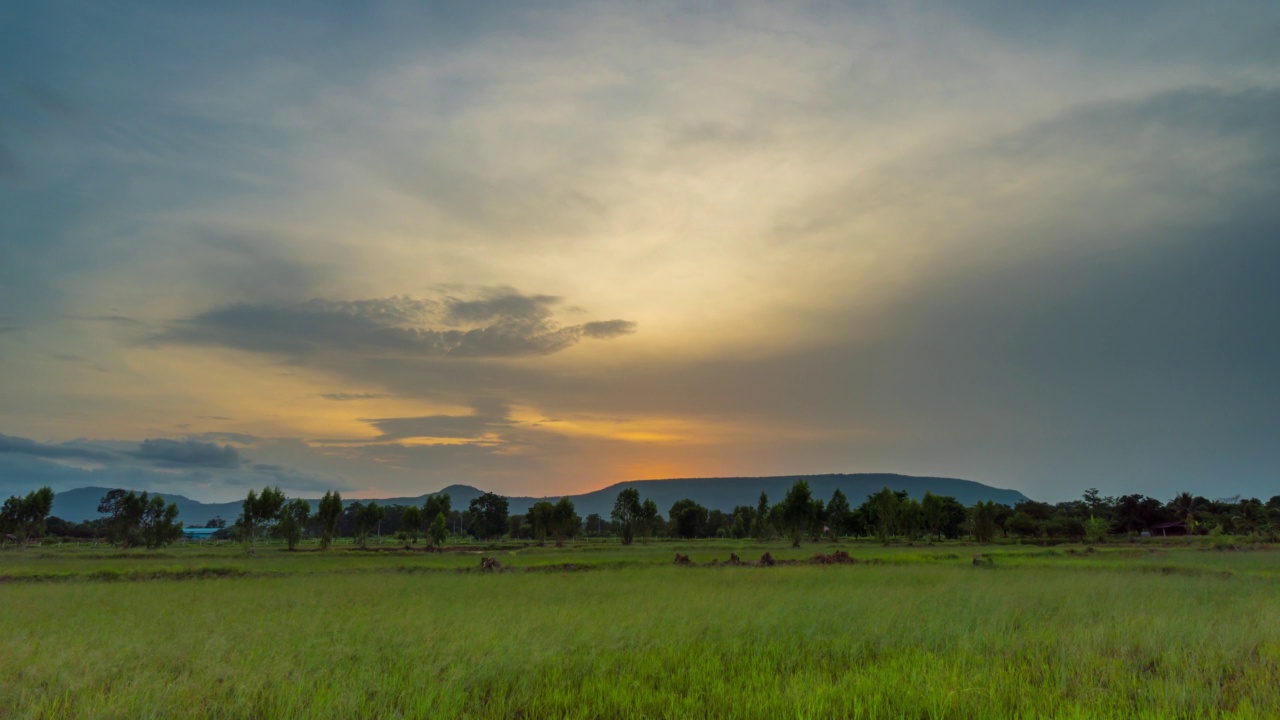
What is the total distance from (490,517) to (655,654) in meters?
149

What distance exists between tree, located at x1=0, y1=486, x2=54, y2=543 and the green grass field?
275 feet

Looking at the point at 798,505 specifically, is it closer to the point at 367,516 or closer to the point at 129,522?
the point at 367,516

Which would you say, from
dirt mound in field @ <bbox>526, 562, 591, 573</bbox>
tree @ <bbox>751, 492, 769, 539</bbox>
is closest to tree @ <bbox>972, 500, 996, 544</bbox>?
tree @ <bbox>751, 492, 769, 539</bbox>

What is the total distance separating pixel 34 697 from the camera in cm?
938

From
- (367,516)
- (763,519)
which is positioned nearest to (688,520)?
(763,519)

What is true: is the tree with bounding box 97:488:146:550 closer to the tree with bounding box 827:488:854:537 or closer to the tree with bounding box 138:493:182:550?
the tree with bounding box 138:493:182:550

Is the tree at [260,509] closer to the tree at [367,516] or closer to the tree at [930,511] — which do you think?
the tree at [367,516]

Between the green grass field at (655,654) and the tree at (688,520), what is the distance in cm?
13029

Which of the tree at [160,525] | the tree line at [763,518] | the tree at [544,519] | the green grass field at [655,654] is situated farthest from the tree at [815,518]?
the tree at [160,525]

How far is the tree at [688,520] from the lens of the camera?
150375mm

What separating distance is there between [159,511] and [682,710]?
121 metres

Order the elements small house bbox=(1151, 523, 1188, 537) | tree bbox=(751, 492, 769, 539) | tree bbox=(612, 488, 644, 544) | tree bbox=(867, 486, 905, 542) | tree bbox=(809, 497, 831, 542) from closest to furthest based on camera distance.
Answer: tree bbox=(867, 486, 905, 542) < tree bbox=(809, 497, 831, 542) < small house bbox=(1151, 523, 1188, 537) < tree bbox=(751, 492, 769, 539) < tree bbox=(612, 488, 644, 544)

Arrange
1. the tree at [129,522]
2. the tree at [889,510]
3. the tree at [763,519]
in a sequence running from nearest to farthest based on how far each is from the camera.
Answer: the tree at [889,510] → the tree at [129,522] → the tree at [763,519]

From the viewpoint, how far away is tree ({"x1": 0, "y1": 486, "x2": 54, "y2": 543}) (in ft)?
270
